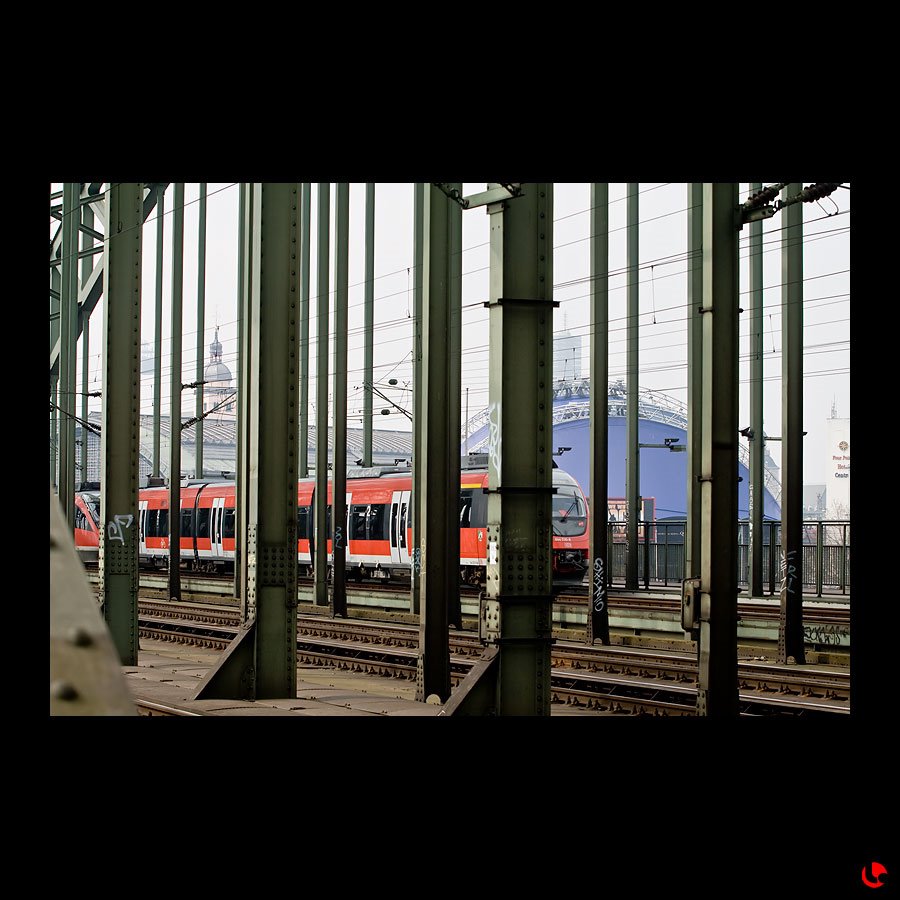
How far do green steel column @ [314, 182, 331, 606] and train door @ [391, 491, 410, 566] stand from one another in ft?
12.1

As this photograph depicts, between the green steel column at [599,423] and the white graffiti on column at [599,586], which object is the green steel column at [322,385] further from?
the white graffiti on column at [599,586]

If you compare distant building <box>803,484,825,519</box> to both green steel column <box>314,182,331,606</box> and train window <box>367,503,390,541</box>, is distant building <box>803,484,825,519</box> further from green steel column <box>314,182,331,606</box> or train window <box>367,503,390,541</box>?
green steel column <box>314,182,331,606</box>

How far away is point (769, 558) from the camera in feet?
87.1

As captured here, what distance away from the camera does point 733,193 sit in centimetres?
1149

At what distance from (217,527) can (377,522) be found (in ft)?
28.6

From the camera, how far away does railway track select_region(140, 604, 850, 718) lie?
14039 mm

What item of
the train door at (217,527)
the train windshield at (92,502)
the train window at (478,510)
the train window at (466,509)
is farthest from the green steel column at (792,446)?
the train windshield at (92,502)

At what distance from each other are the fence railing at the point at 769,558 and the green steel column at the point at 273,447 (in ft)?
48.9

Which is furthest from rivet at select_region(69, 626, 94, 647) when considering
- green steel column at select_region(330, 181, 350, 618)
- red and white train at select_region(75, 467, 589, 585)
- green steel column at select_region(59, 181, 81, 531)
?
green steel column at select_region(59, 181, 81, 531)

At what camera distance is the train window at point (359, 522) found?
105 feet
